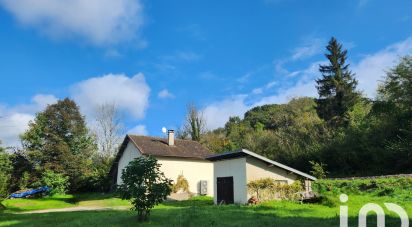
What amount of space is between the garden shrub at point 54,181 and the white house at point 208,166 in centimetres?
528

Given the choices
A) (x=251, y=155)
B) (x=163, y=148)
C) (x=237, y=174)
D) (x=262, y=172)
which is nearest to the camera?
(x=251, y=155)

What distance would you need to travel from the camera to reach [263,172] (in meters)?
23.2

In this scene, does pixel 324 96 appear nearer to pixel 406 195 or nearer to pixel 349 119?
pixel 349 119

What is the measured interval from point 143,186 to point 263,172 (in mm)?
11095

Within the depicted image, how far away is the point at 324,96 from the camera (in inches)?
1538

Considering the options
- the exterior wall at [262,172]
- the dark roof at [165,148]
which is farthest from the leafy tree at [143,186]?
the dark roof at [165,148]

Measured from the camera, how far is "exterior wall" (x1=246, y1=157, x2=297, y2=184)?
2269 centimetres

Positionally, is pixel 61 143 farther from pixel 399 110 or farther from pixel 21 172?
pixel 399 110

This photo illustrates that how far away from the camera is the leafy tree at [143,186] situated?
13.7 meters

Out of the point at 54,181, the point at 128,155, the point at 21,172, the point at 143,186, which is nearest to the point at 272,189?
the point at 143,186

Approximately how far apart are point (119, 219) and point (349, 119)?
25562 mm

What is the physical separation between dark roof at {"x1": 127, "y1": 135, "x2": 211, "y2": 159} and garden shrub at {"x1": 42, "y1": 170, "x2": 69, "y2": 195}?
9.45 meters

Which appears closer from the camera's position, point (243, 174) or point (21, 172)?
point (243, 174)

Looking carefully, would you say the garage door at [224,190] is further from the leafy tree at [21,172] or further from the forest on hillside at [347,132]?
the leafy tree at [21,172]
